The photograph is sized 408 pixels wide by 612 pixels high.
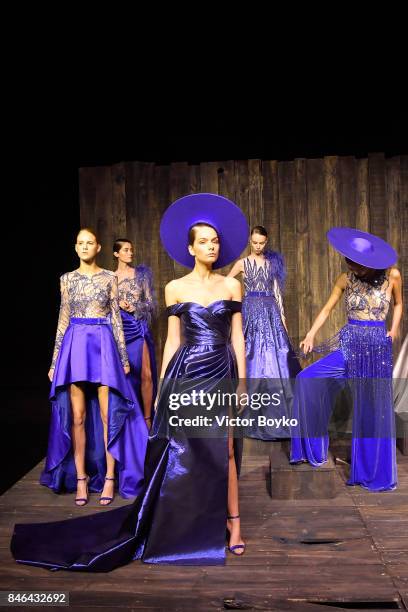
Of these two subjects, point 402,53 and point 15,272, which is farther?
point 15,272

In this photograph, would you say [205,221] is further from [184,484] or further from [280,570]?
[280,570]

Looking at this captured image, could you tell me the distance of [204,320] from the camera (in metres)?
3.49

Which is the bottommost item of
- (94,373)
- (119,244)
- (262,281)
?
(94,373)

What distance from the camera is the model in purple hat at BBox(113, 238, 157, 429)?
5.50 meters

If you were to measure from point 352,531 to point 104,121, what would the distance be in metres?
3.54

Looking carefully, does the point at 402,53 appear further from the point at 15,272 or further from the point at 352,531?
the point at 15,272

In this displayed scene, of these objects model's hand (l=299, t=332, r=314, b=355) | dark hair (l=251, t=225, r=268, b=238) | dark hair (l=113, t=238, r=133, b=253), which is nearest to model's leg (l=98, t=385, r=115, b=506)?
model's hand (l=299, t=332, r=314, b=355)

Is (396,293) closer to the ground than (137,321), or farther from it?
farther from it

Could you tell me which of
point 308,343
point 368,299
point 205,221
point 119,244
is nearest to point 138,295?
point 119,244

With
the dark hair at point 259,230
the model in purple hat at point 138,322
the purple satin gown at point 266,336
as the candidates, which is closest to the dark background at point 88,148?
the dark hair at point 259,230

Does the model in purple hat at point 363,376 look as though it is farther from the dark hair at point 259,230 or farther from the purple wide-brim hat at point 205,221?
the dark hair at point 259,230

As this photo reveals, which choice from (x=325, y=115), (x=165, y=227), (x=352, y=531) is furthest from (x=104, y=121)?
(x=352, y=531)

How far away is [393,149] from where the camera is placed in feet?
19.6

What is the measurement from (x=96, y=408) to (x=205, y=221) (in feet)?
6.17
